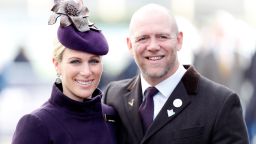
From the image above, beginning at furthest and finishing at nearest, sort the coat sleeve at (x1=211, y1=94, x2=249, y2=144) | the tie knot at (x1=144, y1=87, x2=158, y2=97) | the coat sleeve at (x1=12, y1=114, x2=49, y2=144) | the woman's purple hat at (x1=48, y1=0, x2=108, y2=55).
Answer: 1. the tie knot at (x1=144, y1=87, x2=158, y2=97)
2. the coat sleeve at (x1=211, y1=94, x2=249, y2=144)
3. the woman's purple hat at (x1=48, y1=0, x2=108, y2=55)
4. the coat sleeve at (x1=12, y1=114, x2=49, y2=144)

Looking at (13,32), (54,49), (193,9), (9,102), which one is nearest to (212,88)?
(54,49)

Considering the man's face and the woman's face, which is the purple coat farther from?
the man's face

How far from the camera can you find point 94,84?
5270 mm

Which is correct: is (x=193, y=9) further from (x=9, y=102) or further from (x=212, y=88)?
(x=212, y=88)

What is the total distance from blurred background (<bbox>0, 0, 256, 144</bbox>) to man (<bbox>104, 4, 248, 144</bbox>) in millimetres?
3028

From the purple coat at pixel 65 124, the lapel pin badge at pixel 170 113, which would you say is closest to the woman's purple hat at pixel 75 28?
the purple coat at pixel 65 124

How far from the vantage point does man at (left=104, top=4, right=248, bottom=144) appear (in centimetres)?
525

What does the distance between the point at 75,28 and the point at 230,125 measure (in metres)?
1.16

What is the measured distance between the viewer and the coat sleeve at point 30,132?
16.3 ft

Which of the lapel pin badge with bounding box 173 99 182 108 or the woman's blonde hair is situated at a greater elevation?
the woman's blonde hair

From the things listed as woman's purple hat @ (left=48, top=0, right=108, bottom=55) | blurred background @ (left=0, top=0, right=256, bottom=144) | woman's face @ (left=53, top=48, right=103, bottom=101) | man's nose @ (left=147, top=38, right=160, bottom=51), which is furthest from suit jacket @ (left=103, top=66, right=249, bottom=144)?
blurred background @ (left=0, top=0, right=256, bottom=144)

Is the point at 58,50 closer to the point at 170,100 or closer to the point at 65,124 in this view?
the point at 65,124

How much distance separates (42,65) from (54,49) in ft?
28.2

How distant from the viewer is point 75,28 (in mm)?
5148
